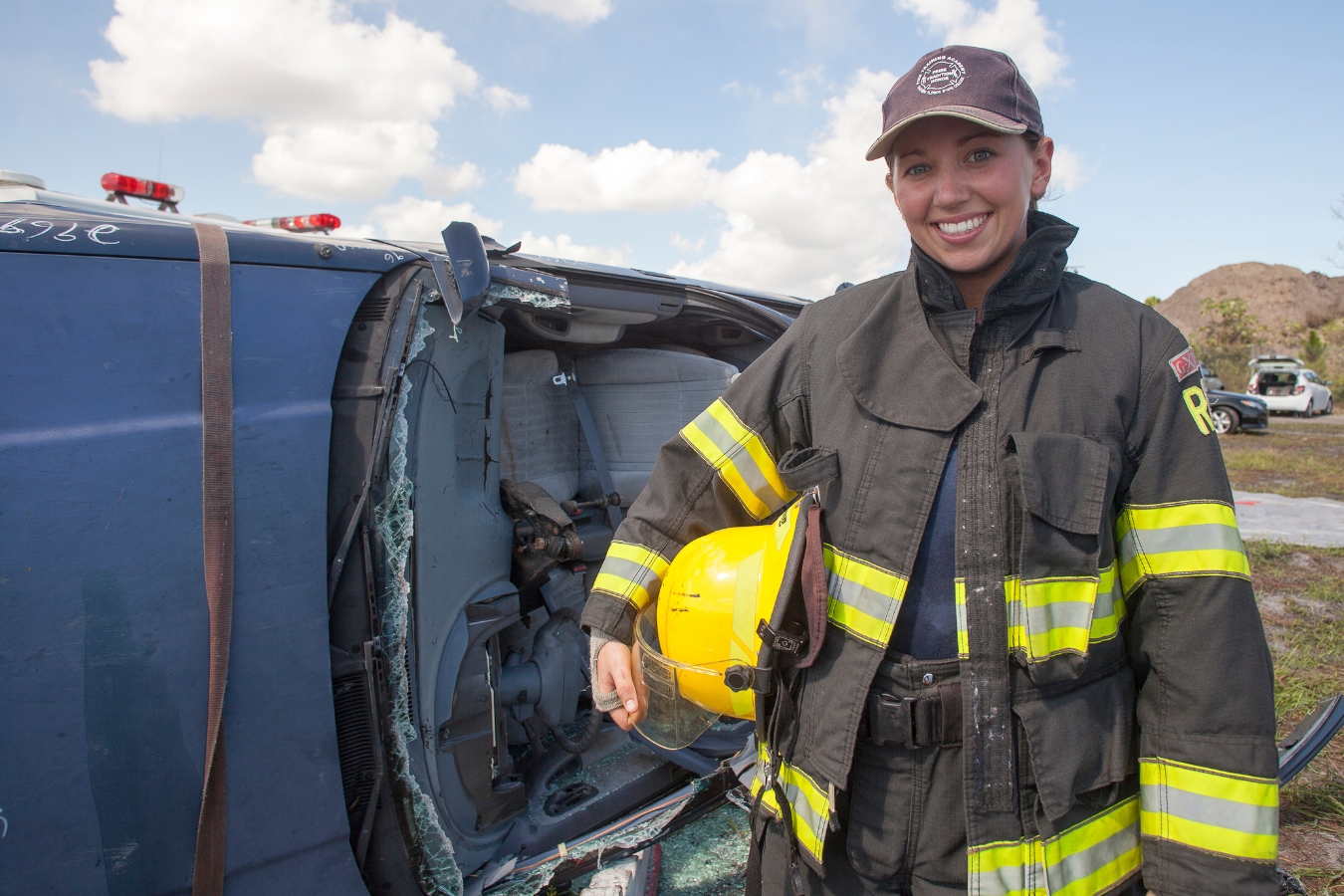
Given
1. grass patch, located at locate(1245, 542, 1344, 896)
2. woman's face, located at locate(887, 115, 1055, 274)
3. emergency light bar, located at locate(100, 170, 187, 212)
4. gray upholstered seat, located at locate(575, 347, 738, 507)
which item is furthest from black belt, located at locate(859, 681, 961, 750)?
emergency light bar, located at locate(100, 170, 187, 212)

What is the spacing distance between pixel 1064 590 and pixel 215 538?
1.53 metres

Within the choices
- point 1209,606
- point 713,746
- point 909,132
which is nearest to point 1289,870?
point 713,746

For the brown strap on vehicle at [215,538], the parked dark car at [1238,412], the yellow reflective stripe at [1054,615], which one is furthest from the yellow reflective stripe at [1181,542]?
the parked dark car at [1238,412]

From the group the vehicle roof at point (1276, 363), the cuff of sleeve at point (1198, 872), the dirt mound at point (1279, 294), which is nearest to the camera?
the cuff of sleeve at point (1198, 872)

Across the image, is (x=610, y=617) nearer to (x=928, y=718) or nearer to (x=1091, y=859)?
(x=928, y=718)

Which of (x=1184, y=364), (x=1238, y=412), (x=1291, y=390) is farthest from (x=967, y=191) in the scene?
(x=1291, y=390)

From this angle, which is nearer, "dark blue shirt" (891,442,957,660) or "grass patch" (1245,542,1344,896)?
"dark blue shirt" (891,442,957,660)

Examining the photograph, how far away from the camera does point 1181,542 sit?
3.66 ft

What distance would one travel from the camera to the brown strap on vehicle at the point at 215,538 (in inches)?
58.3

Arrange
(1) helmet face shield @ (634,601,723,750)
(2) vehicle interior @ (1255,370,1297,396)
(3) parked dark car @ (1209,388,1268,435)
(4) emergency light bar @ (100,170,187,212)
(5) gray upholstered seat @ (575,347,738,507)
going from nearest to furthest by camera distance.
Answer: (1) helmet face shield @ (634,601,723,750), (4) emergency light bar @ (100,170,187,212), (5) gray upholstered seat @ (575,347,738,507), (3) parked dark car @ (1209,388,1268,435), (2) vehicle interior @ (1255,370,1297,396)

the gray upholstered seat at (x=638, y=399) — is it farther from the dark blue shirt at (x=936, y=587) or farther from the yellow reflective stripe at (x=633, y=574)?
the dark blue shirt at (x=936, y=587)

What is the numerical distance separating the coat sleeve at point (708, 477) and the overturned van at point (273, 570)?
65 cm

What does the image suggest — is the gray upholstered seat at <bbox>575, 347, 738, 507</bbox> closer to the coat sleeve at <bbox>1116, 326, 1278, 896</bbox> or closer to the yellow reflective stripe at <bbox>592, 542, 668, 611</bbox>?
the yellow reflective stripe at <bbox>592, 542, 668, 611</bbox>

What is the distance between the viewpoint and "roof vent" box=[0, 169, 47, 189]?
1.81 meters
